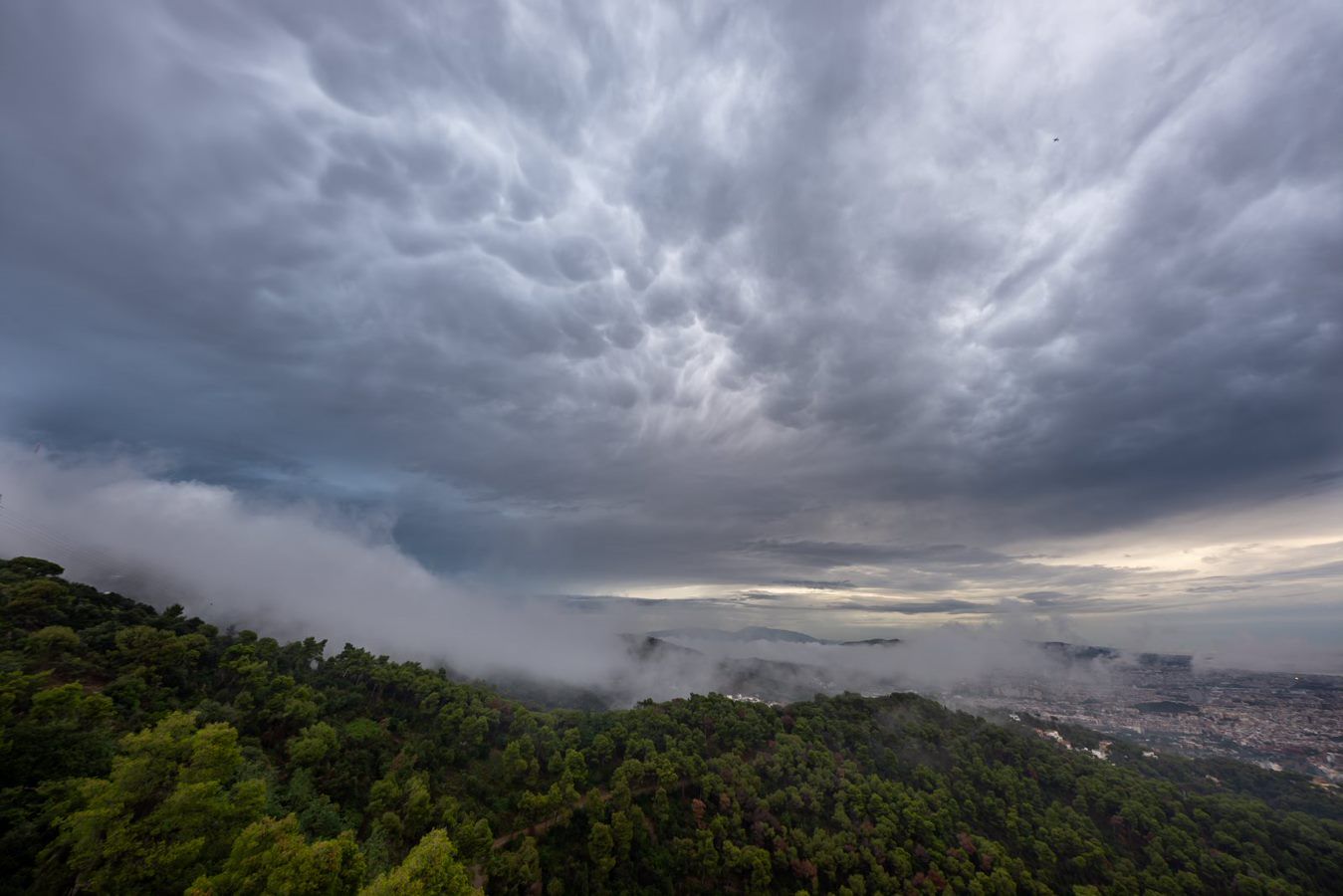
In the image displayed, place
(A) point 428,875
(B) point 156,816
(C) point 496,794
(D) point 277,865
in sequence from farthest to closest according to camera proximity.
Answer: (C) point 496,794 < (A) point 428,875 < (B) point 156,816 < (D) point 277,865

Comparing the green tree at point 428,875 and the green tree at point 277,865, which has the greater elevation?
the green tree at point 277,865

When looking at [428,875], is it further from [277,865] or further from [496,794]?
[496,794]

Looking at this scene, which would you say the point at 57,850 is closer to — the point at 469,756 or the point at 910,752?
the point at 469,756

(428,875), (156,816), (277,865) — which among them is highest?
(156,816)

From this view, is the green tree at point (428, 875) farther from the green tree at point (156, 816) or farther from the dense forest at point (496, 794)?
the green tree at point (156, 816)

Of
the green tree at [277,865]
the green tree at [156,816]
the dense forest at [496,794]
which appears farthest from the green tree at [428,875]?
the green tree at [156,816]

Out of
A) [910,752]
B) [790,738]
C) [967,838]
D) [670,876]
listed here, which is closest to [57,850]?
[670,876]

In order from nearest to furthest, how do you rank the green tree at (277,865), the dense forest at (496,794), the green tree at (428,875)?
the green tree at (277,865), the green tree at (428,875), the dense forest at (496,794)

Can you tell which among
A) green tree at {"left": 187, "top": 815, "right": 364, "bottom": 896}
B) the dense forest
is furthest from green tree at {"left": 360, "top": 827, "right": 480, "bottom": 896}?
green tree at {"left": 187, "top": 815, "right": 364, "bottom": 896}

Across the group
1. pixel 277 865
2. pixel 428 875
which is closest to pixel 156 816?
pixel 277 865
